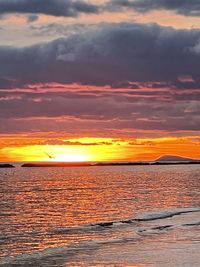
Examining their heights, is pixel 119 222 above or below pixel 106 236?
above

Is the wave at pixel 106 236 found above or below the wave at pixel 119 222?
below

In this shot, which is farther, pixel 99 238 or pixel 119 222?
pixel 119 222

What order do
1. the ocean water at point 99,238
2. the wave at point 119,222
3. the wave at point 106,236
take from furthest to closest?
the wave at point 119,222
the wave at point 106,236
the ocean water at point 99,238

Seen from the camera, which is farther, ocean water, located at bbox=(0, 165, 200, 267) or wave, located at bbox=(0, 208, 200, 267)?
wave, located at bbox=(0, 208, 200, 267)

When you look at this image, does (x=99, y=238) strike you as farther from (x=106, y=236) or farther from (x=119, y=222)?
(x=119, y=222)

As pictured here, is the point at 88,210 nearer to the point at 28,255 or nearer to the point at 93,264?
the point at 28,255

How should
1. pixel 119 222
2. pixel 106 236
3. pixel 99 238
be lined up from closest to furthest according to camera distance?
pixel 99 238
pixel 106 236
pixel 119 222

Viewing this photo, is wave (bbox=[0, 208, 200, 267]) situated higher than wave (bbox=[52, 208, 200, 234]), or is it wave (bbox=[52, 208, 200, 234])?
wave (bbox=[52, 208, 200, 234])

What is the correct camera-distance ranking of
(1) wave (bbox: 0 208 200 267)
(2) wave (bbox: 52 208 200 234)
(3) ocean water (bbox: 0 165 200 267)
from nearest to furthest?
(3) ocean water (bbox: 0 165 200 267) < (1) wave (bbox: 0 208 200 267) < (2) wave (bbox: 52 208 200 234)

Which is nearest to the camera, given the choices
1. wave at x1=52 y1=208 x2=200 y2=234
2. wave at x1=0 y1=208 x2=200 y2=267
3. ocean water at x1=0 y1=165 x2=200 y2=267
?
ocean water at x1=0 y1=165 x2=200 y2=267

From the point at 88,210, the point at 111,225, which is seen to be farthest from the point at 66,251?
the point at 88,210

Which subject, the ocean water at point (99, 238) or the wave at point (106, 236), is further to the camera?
the wave at point (106, 236)

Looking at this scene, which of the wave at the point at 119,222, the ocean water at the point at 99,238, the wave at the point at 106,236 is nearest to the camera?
the ocean water at the point at 99,238

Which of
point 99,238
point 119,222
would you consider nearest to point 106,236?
point 99,238
